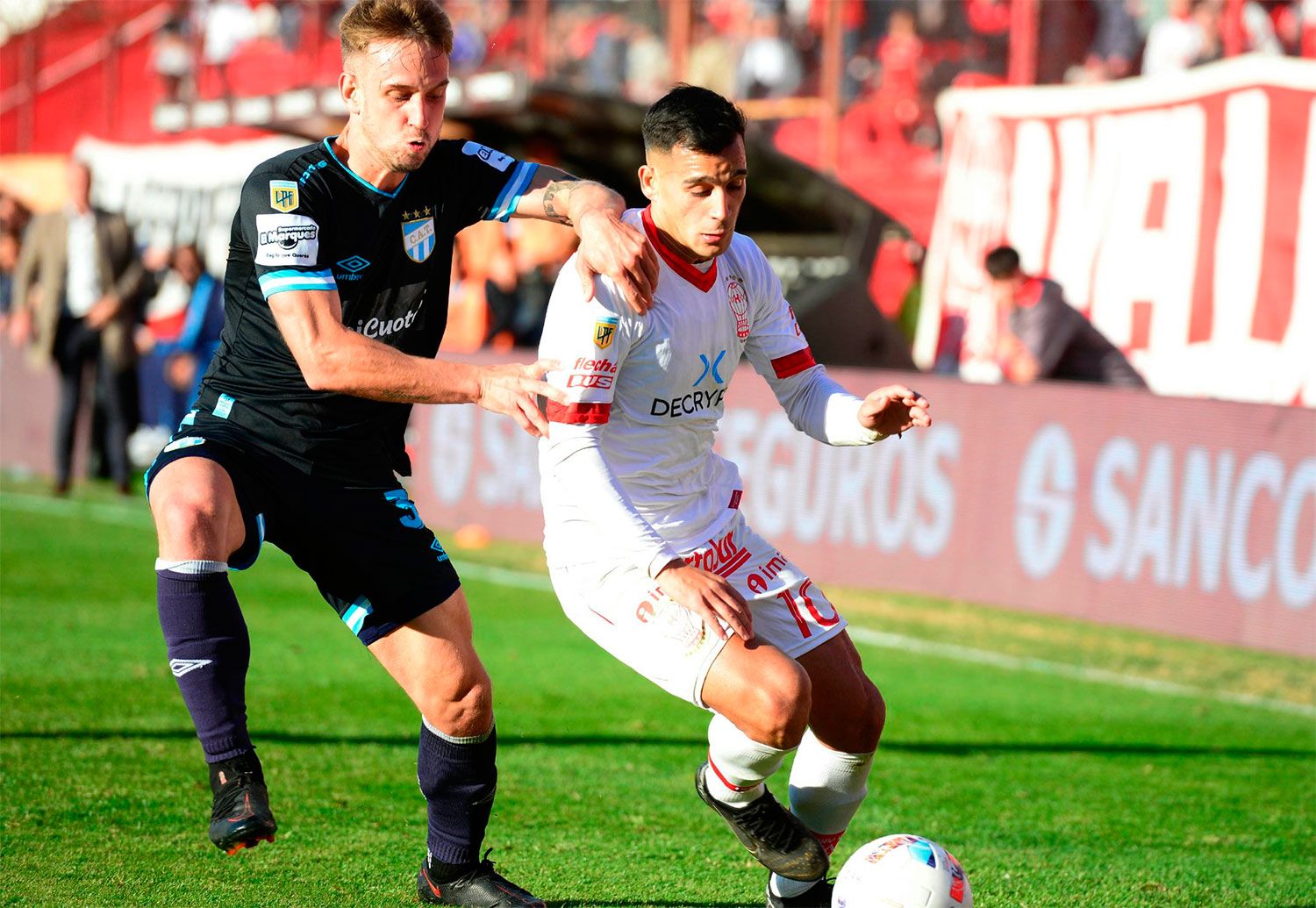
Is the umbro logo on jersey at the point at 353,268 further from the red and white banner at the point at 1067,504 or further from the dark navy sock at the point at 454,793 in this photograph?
the red and white banner at the point at 1067,504

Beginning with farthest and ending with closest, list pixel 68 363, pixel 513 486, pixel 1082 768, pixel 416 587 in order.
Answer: pixel 68 363
pixel 513 486
pixel 1082 768
pixel 416 587

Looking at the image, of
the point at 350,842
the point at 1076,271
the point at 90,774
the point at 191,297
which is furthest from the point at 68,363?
the point at 350,842

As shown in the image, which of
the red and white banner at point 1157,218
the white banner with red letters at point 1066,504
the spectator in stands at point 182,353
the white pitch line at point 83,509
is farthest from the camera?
the spectator in stands at point 182,353

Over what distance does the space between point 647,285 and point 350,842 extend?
7.05 ft

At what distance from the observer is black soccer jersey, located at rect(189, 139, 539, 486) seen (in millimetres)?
4320

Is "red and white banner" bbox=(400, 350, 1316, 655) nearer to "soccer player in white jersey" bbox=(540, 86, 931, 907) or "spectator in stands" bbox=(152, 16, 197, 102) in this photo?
"soccer player in white jersey" bbox=(540, 86, 931, 907)

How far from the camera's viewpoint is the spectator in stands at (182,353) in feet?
52.3

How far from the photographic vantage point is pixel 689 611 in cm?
428

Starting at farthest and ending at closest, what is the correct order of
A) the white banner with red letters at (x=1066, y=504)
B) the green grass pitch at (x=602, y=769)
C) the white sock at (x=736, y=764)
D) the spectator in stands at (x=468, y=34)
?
→ the spectator in stands at (x=468, y=34)
the white banner with red letters at (x=1066, y=504)
the green grass pitch at (x=602, y=769)
the white sock at (x=736, y=764)

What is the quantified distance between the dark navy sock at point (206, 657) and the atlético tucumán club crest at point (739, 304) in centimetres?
153

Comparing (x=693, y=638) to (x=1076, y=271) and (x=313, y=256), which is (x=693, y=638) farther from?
(x=1076, y=271)

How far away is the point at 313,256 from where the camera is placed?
4.16 metres

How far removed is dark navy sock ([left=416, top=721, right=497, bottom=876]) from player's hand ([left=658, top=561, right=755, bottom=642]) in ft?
2.96

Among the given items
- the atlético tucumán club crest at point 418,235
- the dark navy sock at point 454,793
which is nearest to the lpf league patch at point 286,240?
the atlético tucumán club crest at point 418,235
